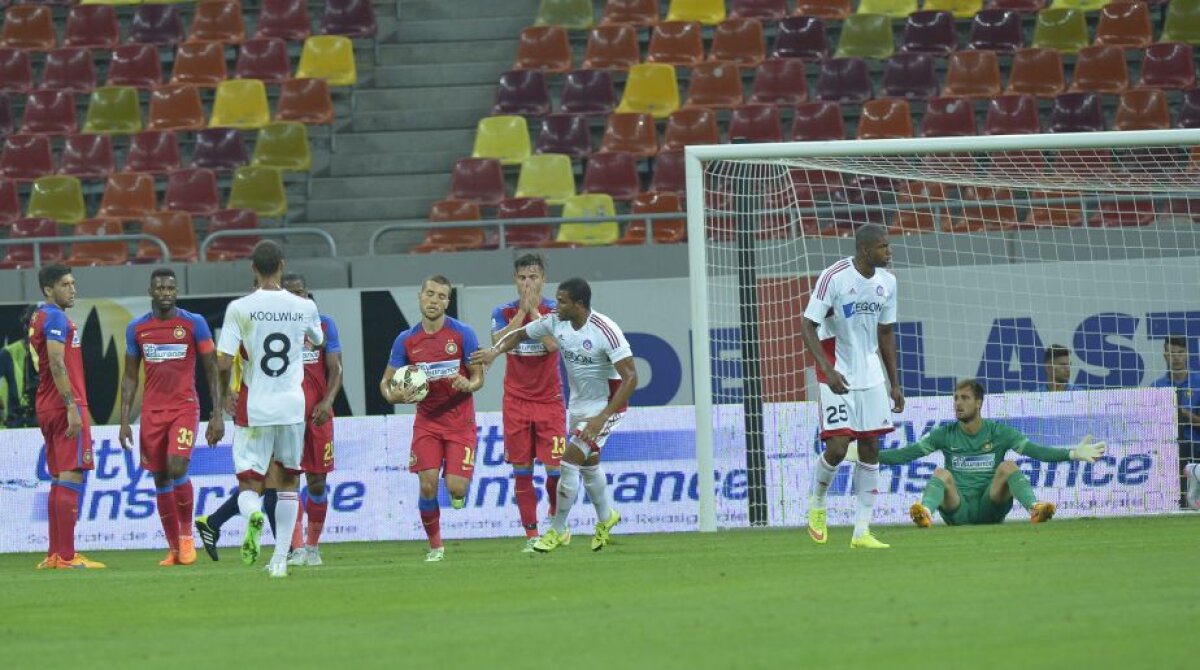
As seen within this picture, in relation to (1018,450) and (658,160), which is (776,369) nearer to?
(1018,450)

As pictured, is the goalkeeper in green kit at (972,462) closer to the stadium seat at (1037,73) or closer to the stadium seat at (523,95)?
the stadium seat at (1037,73)

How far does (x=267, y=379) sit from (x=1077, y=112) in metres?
12.9

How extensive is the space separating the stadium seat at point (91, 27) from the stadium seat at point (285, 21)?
1.97m

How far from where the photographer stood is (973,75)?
71.1 ft

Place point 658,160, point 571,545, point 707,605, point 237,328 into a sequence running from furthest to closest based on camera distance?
point 658,160, point 571,545, point 237,328, point 707,605

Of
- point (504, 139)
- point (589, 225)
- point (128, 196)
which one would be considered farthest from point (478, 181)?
point (128, 196)

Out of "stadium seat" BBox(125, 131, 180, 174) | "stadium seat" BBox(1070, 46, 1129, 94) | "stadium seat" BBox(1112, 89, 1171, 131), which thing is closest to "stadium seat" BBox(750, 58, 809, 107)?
"stadium seat" BBox(1070, 46, 1129, 94)

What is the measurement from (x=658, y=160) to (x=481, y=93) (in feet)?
10.4

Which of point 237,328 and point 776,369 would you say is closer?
point 237,328

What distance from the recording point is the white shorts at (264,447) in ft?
36.1

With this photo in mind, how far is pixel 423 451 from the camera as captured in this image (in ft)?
41.4

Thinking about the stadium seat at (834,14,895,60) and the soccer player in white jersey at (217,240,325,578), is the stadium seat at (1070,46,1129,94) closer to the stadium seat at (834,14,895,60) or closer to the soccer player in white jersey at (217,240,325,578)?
the stadium seat at (834,14,895,60)

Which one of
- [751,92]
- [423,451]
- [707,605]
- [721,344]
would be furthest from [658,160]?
[707,605]

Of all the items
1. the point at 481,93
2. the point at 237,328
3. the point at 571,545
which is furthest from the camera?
the point at 481,93
